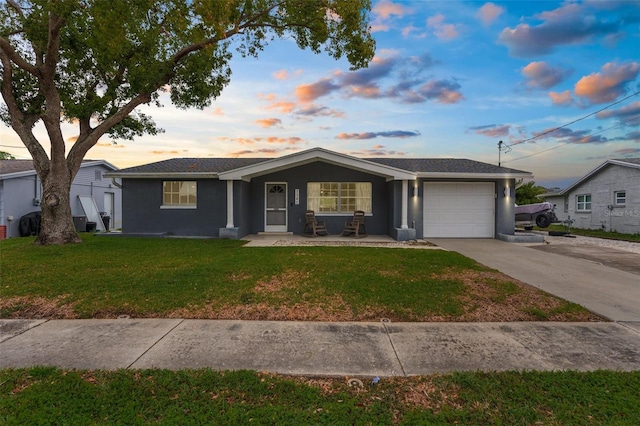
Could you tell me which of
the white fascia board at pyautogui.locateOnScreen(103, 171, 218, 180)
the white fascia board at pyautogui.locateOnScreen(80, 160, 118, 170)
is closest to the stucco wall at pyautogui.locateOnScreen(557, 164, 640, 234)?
the white fascia board at pyautogui.locateOnScreen(103, 171, 218, 180)

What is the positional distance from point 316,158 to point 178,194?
5.90 m

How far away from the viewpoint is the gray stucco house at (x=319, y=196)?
11.6m

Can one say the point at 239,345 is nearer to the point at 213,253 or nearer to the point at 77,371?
the point at 77,371

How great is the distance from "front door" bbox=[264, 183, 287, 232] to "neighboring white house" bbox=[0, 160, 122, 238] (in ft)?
19.9

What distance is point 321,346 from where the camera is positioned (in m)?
3.38

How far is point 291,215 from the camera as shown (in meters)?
13.0

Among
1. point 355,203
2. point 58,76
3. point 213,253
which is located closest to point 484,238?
point 355,203

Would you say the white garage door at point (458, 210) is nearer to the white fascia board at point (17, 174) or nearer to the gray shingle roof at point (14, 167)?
the white fascia board at point (17, 174)

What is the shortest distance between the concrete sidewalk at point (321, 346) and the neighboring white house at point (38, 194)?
10491 millimetres

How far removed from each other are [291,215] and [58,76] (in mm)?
9871

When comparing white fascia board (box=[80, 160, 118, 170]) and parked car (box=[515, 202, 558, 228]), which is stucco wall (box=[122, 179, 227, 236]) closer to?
white fascia board (box=[80, 160, 118, 170])

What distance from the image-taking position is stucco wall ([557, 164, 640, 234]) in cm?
1502

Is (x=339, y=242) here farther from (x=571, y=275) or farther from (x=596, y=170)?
(x=596, y=170)

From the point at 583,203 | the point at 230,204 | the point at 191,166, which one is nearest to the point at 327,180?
the point at 230,204
